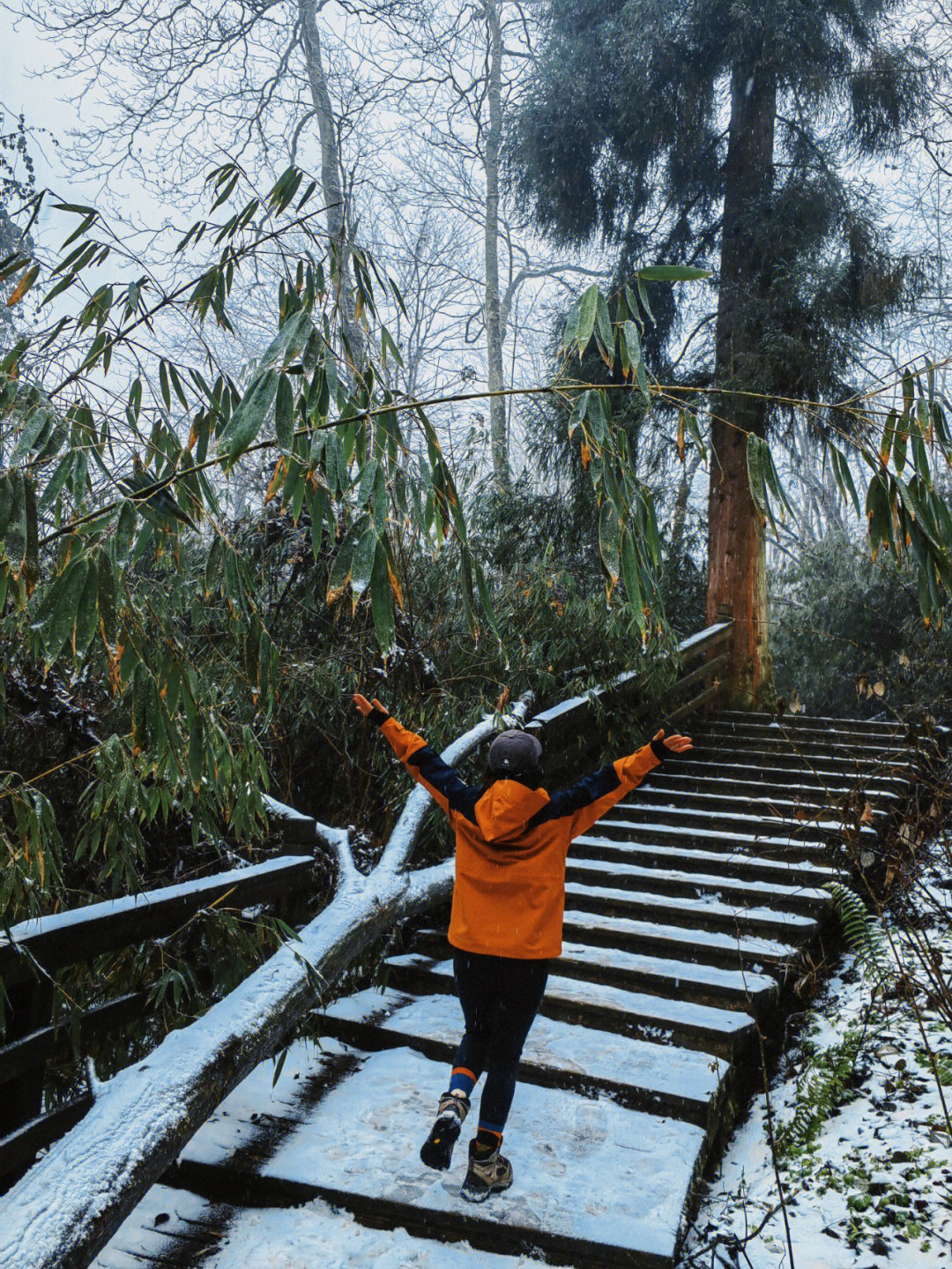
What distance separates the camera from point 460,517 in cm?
233

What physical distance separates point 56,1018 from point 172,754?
3.11 ft

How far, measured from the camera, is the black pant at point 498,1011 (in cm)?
284

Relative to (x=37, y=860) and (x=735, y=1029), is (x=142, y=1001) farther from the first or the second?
(x=735, y=1029)

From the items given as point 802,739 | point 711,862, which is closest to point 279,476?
point 711,862

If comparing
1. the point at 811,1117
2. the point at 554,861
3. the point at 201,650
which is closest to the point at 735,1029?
the point at 811,1117

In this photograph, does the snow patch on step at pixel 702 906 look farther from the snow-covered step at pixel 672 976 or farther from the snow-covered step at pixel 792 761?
the snow-covered step at pixel 792 761

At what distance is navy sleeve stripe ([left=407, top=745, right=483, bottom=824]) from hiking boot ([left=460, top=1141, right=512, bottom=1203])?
3.29ft

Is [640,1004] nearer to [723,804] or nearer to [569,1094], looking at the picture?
[569,1094]

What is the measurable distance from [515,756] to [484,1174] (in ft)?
4.16

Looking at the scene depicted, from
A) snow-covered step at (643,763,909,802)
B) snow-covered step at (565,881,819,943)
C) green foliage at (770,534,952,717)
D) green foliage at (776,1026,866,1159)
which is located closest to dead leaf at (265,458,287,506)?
green foliage at (776,1026,866,1159)

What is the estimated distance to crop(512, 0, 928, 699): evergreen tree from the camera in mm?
8625

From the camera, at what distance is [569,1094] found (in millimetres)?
3352

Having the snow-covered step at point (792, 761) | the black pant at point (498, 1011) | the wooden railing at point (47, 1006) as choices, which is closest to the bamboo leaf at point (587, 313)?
the black pant at point (498, 1011)

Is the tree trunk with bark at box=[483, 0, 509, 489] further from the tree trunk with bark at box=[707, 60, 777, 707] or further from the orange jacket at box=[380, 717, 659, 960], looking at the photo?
the orange jacket at box=[380, 717, 659, 960]
